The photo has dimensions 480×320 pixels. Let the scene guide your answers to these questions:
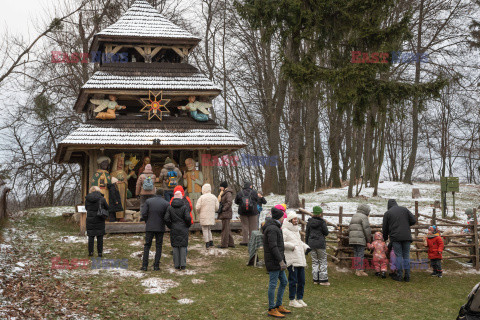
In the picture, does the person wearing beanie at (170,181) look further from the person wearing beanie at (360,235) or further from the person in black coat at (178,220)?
the person wearing beanie at (360,235)

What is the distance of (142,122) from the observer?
1708 centimetres

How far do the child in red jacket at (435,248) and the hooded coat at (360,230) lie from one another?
162 centimetres

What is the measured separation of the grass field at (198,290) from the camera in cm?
829

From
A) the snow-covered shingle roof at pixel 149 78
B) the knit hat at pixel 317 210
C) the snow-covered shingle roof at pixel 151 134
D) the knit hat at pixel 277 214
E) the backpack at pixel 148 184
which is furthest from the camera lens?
the snow-covered shingle roof at pixel 149 78

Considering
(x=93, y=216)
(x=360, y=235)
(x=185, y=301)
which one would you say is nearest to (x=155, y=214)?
(x=93, y=216)

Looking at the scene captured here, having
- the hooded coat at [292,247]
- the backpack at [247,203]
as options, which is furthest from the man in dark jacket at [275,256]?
the backpack at [247,203]

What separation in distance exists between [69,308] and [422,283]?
7.78m

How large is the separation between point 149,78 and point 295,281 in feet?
36.7

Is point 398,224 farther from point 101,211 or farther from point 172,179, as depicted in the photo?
point 101,211

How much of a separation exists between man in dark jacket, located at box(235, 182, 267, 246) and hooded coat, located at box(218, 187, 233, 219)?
8.4 inches

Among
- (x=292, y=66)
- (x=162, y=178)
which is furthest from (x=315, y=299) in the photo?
(x=292, y=66)

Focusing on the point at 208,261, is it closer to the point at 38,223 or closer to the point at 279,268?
the point at 279,268

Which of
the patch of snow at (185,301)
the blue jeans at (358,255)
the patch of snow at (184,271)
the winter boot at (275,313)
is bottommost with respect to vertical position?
the winter boot at (275,313)

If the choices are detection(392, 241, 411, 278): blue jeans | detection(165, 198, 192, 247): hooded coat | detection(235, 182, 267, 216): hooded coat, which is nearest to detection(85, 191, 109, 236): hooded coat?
detection(165, 198, 192, 247): hooded coat
